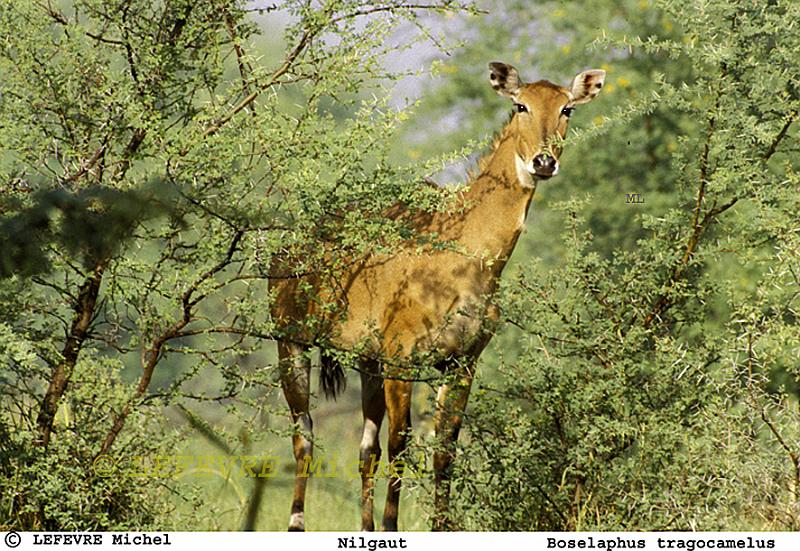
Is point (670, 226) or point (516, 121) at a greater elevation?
point (516, 121)

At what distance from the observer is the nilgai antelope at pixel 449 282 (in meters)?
8.26

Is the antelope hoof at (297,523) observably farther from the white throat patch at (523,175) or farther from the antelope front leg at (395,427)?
the white throat patch at (523,175)

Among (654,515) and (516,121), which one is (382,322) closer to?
(516,121)

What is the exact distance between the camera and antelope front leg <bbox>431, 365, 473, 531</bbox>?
779cm

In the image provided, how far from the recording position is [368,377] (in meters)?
9.49

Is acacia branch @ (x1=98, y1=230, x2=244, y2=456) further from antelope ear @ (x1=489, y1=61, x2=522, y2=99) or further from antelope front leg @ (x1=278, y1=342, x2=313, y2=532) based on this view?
antelope ear @ (x1=489, y1=61, x2=522, y2=99)

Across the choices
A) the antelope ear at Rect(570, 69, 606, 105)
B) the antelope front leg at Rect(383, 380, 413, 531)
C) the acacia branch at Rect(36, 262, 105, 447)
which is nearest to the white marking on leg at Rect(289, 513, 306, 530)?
the antelope front leg at Rect(383, 380, 413, 531)

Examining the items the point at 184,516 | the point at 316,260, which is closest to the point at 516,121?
the point at 316,260

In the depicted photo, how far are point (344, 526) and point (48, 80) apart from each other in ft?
12.5

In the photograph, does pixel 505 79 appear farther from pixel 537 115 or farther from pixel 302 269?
pixel 302 269

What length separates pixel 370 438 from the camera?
9.28 metres

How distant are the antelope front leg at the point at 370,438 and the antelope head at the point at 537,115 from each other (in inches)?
71.0

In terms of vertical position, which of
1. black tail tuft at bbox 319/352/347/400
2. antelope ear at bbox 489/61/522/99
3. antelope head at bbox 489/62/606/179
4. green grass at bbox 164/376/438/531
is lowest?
green grass at bbox 164/376/438/531

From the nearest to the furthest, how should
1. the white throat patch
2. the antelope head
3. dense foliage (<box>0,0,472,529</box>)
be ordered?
dense foliage (<box>0,0,472,529</box>)
the antelope head
the white throat patch
